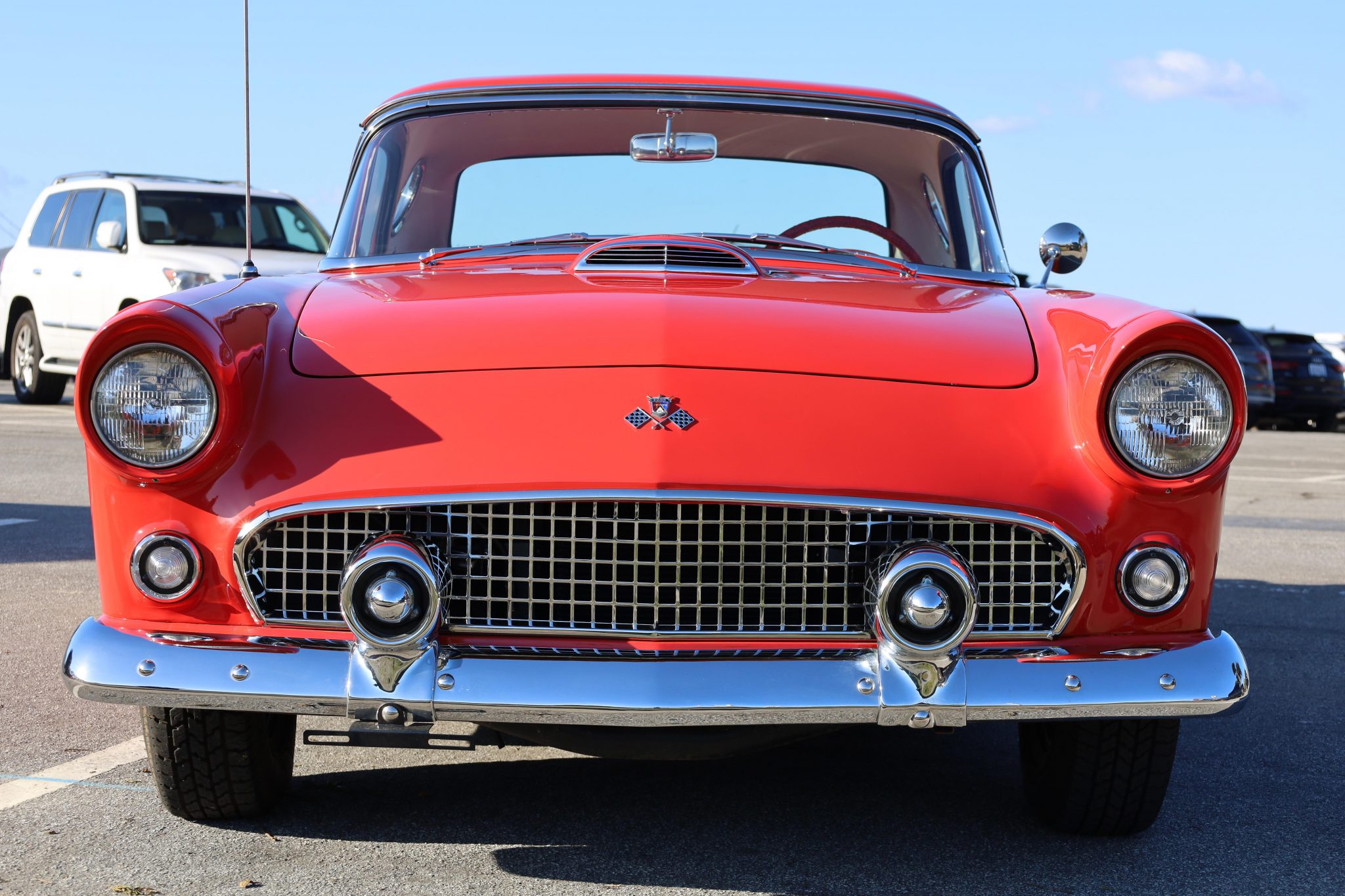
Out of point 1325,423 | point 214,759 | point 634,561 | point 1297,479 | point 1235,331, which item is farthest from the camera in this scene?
point 1325,423

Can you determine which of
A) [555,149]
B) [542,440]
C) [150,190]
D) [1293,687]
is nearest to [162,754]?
[542,440]

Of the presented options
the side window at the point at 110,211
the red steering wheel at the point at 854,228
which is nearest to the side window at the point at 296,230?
the side window at the point at 110,211

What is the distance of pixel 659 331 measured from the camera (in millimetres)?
2848

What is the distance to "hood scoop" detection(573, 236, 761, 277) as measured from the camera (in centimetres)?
345

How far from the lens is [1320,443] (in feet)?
59.5

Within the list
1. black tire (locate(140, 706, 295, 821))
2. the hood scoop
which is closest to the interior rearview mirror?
the hood scoop

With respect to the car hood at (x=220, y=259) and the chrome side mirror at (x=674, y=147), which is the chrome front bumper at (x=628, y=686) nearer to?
the chrome side mirror at (x=674, y=147)

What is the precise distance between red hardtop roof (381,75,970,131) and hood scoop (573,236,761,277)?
0.80m

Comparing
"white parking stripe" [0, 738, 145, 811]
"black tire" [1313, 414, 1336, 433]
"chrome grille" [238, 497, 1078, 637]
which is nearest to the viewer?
"chrome grille" [238, 497, 1078, 637]

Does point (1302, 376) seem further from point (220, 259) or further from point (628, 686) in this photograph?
point (628, 686)

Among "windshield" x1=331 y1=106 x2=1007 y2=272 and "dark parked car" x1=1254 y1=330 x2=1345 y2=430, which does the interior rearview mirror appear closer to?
"windshield" x1=331 y1=106 x2=1007 y2=272

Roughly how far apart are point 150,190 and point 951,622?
1102 cm

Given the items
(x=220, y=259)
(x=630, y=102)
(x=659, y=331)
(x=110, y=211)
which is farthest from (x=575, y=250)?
(x=110, y=211)

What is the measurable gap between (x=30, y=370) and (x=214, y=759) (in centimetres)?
1223
